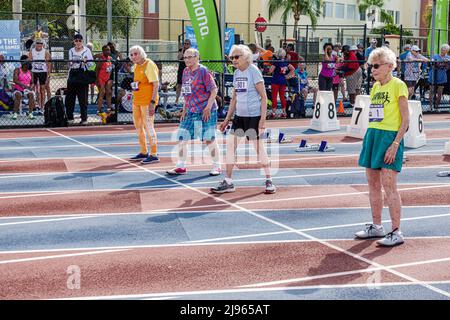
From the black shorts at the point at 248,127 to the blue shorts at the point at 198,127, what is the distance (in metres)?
1.01

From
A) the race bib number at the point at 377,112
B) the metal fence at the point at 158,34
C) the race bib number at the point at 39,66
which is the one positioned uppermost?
the metal fence at the point at 158,34

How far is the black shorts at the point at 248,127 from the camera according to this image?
1021 centimetres

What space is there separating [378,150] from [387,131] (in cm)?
22

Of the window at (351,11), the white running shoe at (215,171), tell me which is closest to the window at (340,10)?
the window at (351,11)

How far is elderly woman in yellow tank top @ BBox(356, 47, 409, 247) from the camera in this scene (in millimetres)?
7492

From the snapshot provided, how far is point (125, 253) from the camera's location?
745 centimetres

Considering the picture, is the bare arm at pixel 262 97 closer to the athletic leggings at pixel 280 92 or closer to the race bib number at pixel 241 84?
the race bib number at pixel 241 84

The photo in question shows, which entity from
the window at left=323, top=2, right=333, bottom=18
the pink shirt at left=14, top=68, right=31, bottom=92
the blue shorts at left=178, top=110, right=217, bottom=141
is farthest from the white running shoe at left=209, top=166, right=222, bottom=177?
the window at left=323, top=2, right=333, bottom=18

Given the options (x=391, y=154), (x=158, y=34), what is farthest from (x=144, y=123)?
(x=158, y=34)

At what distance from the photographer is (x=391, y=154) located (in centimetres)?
746

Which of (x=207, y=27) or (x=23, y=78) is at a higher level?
(x=207, y=27)

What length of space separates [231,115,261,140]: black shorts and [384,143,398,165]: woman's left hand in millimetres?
2994

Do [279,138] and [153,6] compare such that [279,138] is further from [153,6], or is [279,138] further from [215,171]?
[153,6]

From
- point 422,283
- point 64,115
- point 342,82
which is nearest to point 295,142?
point 64,115
